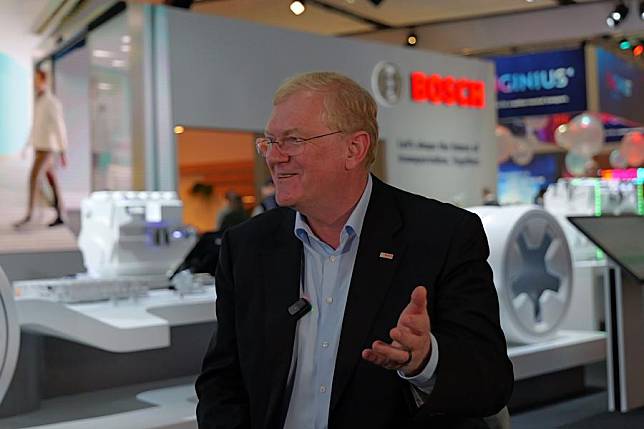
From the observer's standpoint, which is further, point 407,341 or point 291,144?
point 291,144

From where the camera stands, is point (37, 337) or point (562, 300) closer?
point (37, 337)

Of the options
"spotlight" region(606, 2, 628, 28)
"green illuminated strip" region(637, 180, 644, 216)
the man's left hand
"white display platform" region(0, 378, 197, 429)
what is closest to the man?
the man's left hand

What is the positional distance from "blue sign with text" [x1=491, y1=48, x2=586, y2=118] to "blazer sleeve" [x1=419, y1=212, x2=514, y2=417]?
501 inches

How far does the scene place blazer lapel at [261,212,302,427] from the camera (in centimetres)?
194

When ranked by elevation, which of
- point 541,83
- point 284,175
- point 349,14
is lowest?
point 284,175

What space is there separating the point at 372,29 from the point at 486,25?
187cm

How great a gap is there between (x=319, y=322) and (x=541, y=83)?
1320 cm

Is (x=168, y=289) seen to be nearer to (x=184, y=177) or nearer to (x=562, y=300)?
(x=562, y=300)

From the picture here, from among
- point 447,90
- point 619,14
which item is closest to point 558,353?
→ point 447,90

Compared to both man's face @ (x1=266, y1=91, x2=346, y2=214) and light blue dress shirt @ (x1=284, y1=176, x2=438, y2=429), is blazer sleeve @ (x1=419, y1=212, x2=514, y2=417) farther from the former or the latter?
man's face @ (x1=266, y1=91, x2=346, y2=214)

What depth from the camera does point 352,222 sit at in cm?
200

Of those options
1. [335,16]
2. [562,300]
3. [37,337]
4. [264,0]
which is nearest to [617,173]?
[335,16]

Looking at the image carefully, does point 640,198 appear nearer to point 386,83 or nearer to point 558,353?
point 558,353

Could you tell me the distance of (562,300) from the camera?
5598 millimetres
